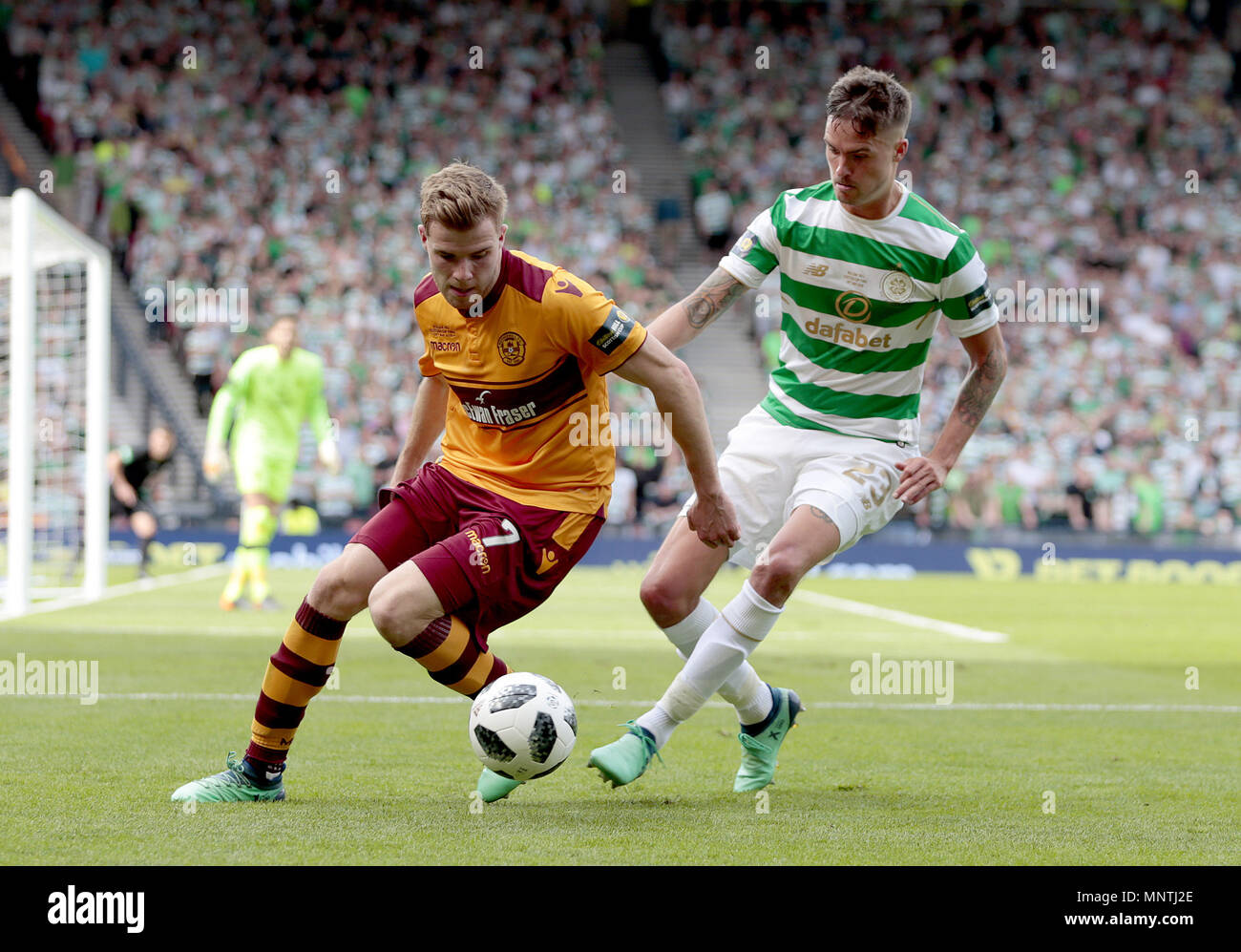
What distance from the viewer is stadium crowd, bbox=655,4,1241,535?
72.1ft

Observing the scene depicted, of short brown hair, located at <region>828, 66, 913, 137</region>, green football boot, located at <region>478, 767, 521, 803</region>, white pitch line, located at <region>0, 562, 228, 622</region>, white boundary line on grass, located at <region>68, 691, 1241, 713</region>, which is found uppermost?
short brown hair, located at <region>828, 66, 913, 137</region>

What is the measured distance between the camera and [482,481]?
502cm

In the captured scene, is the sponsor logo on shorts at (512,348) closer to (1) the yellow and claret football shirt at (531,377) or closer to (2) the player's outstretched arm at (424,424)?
(1) the yellow and claret football shirt at (531,377)

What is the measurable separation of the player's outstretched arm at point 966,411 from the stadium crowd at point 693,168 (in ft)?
49.2

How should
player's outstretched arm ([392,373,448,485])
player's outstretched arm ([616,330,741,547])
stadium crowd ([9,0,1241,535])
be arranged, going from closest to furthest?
player's outstretched arm ([616,330,741,547]) < player's outstretched arm ([392,373,448,485]) < stadium crowd ([9,0,1241,535])

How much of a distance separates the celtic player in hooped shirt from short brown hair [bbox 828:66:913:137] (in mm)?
12

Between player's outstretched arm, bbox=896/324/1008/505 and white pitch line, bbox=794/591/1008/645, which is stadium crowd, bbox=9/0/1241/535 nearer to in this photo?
white pitch line, bbox=794/591/1008/645

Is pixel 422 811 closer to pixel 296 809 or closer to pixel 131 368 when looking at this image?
pixel 296 809

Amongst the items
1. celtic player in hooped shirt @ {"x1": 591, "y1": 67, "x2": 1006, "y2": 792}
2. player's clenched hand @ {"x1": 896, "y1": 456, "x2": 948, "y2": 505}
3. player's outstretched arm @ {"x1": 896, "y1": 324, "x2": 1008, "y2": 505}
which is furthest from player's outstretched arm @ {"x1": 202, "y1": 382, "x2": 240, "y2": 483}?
player's clenched hand @ {"x1": 896, "y1": 456, "x2": 948, "y2": 505}

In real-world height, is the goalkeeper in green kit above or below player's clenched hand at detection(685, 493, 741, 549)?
above

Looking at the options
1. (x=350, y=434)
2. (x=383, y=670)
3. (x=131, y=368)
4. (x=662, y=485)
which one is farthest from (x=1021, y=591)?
(x=131, y=368)

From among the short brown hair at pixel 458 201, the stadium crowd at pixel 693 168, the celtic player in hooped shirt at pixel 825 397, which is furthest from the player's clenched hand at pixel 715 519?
the stadium crowd at pixel 693 168

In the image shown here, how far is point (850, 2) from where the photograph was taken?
95.8ft

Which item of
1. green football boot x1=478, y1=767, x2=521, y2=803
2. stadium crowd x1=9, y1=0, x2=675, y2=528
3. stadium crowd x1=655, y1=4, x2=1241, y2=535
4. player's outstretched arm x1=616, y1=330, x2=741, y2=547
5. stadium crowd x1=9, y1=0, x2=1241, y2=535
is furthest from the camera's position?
stadium crowd x1=655, y1=4, x2=1241, y2=535
